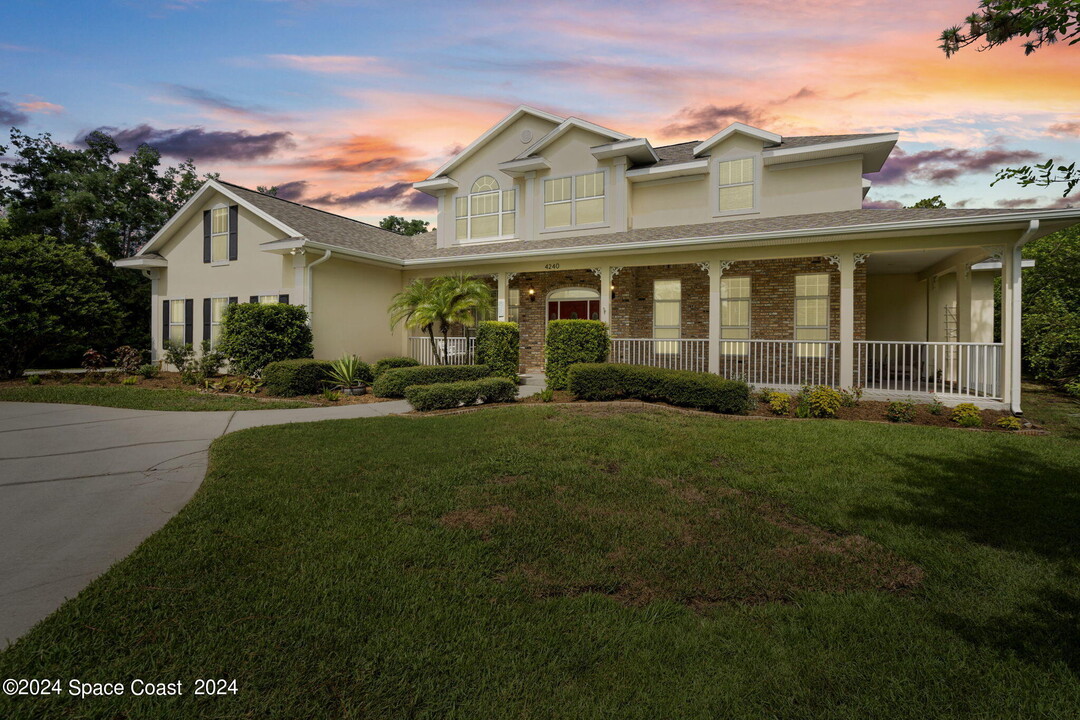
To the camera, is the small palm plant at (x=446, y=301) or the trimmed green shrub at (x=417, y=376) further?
the small palm plant at (x=446, y=301)

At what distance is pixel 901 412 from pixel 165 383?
16.7 m

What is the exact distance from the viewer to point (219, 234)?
50.0ft

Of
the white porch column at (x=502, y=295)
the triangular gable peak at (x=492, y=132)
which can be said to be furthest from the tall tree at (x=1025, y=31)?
the triangular gable peak at (x=492, y=132)

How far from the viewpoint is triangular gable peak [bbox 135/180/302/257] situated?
13.5 m

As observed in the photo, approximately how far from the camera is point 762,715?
2.12 meters

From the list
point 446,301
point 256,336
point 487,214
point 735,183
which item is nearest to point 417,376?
point 446,301

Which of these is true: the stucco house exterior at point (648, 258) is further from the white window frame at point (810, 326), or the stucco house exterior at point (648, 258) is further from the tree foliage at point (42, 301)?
the tree foliage at point (42, 301)

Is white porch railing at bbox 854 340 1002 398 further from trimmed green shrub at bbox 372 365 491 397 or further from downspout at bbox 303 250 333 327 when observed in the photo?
downspout at bbox 303 250 333 327

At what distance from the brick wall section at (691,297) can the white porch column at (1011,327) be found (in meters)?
2.83

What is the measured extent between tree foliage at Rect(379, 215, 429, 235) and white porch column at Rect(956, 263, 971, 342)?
113 ft

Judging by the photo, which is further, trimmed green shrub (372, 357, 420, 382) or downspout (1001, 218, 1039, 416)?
trimmed green shrub (372, 357, 420, 382)

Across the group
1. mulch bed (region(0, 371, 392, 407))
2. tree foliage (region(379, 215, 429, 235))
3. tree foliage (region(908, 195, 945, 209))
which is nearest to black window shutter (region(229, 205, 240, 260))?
mulch bed (region(0, 371, 392, 407))

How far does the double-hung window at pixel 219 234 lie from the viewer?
15.1 m

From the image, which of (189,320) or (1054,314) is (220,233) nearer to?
(189,320)
